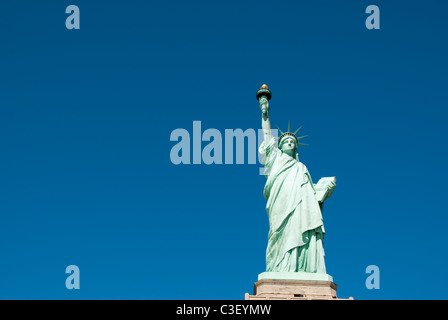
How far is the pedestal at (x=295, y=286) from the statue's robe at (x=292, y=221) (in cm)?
49

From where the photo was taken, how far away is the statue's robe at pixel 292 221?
1697cm

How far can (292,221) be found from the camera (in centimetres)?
1741

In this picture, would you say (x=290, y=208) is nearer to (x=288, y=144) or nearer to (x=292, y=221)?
(x=292, y=221)

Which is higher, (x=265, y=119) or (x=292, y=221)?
(x=265, y=119)

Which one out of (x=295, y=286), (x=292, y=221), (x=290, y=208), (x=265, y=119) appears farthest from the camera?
(x=265, y=119)

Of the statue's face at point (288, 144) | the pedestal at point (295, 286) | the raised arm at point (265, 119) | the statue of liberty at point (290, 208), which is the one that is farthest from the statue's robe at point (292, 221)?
the raised arm at point (265, 119)

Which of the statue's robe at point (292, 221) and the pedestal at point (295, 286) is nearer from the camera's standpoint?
the pedestal at point (295, 286)

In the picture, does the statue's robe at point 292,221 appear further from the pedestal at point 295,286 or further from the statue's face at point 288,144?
the statue's face at point 288,144

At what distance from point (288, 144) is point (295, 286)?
5551 mm

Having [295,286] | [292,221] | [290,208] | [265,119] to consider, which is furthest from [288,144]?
[295,286]

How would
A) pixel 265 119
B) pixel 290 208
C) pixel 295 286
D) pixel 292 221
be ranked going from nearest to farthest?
pixel 295 286, pixel 292 221, pixel 290 208, pixel 265 119

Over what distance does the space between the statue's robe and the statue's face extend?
2.35 ft

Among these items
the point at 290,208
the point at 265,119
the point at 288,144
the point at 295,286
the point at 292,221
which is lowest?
the point at 295,286
